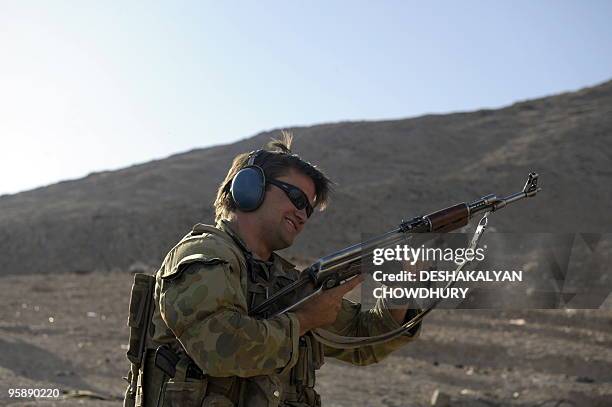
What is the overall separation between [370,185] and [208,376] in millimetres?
31939

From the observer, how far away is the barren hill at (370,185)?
2909 cm

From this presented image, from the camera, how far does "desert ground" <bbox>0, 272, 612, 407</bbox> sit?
851 cm

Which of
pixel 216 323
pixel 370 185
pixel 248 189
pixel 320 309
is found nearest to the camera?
pixel 216 323

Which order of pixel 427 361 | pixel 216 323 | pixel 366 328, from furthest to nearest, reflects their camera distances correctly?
pixel 427 361
pixel 366 328
pixel 216 323

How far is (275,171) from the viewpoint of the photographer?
284 cm

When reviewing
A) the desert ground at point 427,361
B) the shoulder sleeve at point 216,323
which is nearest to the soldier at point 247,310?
the shoulder sleeve at point 216,323

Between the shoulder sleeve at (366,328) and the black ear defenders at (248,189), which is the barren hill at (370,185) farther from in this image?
the black ear defenders at (248,189)

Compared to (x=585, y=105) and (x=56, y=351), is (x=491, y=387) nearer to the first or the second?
(x=56, y=351)

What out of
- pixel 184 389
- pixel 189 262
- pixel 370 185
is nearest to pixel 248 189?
pixel 189 262

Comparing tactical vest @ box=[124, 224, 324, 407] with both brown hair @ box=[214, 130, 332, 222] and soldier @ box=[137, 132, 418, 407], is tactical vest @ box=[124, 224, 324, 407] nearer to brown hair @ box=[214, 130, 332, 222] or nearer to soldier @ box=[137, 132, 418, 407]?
soldier @ box=[137, 132, 418, 407]

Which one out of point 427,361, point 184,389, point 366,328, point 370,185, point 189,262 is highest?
point 370,185

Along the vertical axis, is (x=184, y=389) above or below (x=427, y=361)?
above

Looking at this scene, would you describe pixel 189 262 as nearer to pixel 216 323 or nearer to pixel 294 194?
Result: pixel 216 323

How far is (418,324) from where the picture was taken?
119 inches
